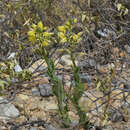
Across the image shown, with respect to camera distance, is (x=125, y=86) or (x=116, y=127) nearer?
(x=116, y=127)

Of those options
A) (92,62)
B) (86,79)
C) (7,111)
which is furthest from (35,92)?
(92,62)

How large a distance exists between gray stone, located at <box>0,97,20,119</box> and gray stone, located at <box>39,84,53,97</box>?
0.40 meters

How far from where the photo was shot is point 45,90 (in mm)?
2861

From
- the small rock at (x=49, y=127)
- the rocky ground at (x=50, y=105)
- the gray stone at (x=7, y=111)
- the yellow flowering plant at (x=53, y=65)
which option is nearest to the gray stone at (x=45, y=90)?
the rocky ground at (x=50, y=105)

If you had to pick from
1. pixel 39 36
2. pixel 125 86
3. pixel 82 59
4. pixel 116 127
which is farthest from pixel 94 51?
pixel 39 36

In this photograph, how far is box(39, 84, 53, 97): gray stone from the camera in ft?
9.34

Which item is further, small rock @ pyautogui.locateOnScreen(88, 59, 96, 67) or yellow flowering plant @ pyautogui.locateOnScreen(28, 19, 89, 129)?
small rock @ pyautogui.locateOnScreen(88, 59, 96, 67)

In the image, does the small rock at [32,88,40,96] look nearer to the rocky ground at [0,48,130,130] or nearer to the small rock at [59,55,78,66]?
the rocky ground at [0,48,130,130]

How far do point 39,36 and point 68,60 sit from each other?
1587 mm

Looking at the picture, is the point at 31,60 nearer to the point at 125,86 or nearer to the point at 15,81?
the point at 15,81

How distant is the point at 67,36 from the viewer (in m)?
2.16

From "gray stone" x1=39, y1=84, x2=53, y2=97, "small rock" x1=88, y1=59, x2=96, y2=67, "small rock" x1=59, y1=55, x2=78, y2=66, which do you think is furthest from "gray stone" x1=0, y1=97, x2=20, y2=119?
"small rock" x1=88, y1=59, x2=96, y2=67

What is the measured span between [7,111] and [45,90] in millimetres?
516

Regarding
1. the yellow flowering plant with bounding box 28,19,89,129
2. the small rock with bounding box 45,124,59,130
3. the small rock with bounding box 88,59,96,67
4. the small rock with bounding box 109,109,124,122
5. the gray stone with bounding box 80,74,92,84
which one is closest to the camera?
the yellow flowering plant with bounding box 28,19,89,129
